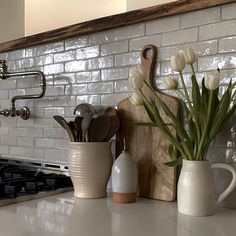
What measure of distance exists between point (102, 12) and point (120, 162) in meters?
0.73

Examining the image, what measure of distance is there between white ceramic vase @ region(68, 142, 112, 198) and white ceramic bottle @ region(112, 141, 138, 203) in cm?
7

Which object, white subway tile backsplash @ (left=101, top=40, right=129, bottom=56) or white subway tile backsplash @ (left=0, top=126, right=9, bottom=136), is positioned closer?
white subway tile backsplash @ (left=101, top=40, right=129, bottom=56)

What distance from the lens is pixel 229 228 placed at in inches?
32.2

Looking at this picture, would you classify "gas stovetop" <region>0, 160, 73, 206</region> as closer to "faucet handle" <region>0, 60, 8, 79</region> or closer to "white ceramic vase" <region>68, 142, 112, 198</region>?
"white ceramic vase" <region>68, 142, 112, 198</region>

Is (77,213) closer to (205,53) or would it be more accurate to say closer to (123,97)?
(123,97)

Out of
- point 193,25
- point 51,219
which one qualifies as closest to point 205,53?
point 193,25

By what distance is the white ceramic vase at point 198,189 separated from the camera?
91 centimetres

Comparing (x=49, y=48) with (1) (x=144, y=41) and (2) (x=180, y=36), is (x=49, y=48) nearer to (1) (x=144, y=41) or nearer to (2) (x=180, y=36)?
(1) (x=144, y=41)

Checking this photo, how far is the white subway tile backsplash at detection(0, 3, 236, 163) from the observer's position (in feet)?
3.44

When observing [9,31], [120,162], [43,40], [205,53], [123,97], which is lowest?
[120,162]

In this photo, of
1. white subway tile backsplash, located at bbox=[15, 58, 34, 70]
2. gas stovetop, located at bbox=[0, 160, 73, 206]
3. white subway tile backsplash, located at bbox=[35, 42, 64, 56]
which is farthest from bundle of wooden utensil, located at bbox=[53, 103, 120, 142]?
white subway tile backsplash, located at bbox=[15, 58, 34, 70]

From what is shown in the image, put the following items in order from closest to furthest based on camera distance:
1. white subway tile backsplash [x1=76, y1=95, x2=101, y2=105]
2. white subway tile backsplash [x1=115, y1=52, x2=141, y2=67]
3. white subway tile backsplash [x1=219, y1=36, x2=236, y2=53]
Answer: white subway tile backsplash [x1=219, y1=36, x2=236, y2=53], white subway tile backsplash [x1=115, y1=52, x2=141, y2=67], white subway tile backsplash [x1=76, y1=95, x2=101, y2=105]

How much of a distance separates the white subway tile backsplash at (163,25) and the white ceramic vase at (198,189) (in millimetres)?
463

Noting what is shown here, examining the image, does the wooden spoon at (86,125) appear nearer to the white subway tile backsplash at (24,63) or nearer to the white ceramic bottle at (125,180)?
the white ceramic bottle at (125,180)
